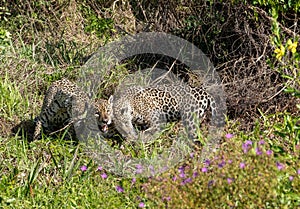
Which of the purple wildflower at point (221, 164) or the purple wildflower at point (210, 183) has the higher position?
the purple wildflower at point (221, 164)

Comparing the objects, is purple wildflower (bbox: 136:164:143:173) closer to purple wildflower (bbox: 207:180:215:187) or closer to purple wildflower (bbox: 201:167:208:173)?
purple wildflower (bbox: 201:167:208:173)

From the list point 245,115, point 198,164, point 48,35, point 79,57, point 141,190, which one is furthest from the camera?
point 48,35

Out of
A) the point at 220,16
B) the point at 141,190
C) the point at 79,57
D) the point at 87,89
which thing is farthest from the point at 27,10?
the point at 141,190

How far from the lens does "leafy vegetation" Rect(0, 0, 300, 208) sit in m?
4.89

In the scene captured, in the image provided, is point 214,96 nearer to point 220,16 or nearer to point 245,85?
point 245,85

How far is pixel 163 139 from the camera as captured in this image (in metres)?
7.65

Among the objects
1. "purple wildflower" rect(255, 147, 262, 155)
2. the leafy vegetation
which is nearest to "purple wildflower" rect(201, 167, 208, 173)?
the leafy vegetation

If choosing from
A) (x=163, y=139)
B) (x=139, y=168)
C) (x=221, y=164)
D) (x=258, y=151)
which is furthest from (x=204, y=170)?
(x=163, y=139)

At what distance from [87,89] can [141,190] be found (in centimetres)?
278

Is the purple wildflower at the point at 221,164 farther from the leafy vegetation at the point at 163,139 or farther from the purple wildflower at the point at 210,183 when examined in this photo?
the purple wildflower at the point at 210,183

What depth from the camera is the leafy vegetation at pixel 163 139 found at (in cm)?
489

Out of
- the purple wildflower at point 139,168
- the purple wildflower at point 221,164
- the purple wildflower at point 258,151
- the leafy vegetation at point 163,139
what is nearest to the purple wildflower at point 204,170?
the leafy vegetation at point 163,139

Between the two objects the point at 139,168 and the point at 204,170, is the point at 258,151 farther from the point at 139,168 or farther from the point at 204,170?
the point at 139,168

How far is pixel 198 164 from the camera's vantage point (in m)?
5.48
